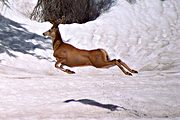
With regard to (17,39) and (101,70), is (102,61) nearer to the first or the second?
(101,70)

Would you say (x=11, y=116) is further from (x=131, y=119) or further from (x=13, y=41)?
(x=13, y=41)

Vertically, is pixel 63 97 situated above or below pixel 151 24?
below

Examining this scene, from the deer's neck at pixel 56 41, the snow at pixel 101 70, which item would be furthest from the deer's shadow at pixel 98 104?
the deer's neck at pixel 56 41

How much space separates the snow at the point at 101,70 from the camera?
8.06 m

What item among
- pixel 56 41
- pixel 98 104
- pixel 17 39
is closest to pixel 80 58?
pixel 56 41

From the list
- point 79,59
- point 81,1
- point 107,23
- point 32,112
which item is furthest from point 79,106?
point 81,1

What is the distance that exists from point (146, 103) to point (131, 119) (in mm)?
1027

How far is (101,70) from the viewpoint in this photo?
12.9 m

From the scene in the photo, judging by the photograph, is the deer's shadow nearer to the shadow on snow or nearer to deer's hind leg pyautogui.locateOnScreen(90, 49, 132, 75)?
deer's hind leg pyautogui.locateOnScreen(90, 49, 132, 75)

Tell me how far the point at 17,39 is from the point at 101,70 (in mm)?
3203

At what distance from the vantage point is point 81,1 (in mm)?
18438

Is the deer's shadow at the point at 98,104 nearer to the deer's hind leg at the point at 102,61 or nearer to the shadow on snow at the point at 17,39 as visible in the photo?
the deer's hind leg at the point at 102,61

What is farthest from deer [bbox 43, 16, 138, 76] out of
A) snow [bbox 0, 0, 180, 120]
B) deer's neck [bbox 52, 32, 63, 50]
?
snow [bbox 0, 0, 180, 120]

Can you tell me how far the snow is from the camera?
8.06 metres
